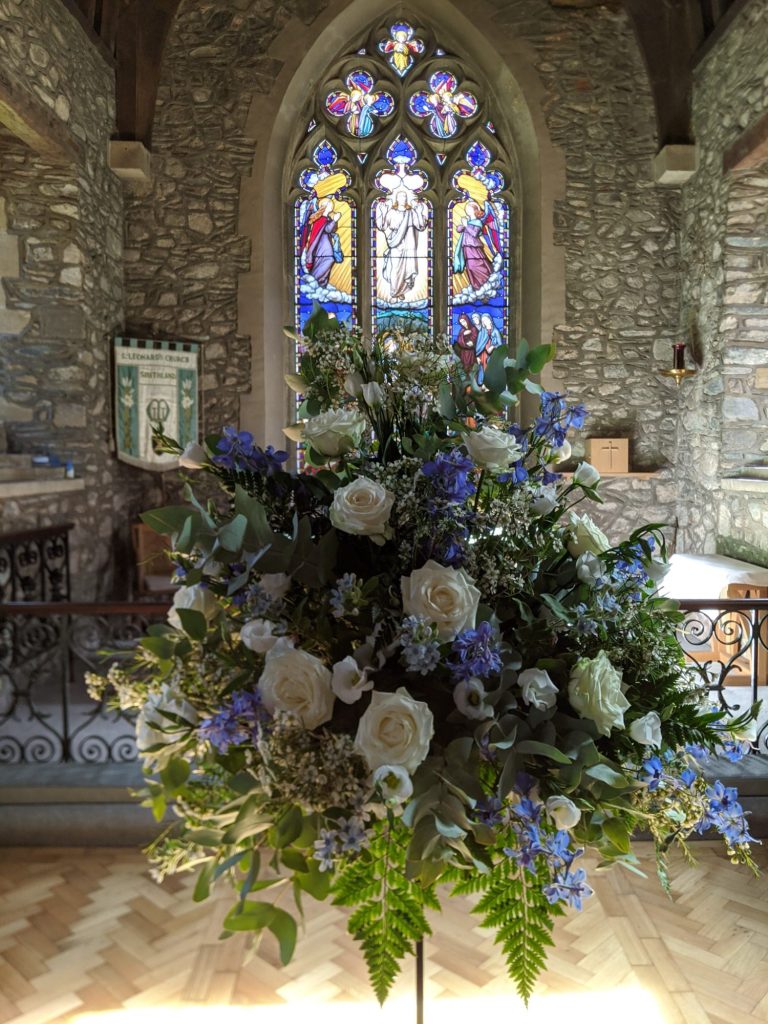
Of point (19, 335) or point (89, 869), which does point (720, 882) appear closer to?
point (89, 869)

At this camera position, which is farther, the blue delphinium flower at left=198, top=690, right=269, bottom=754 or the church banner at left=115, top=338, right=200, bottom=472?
the church banner at left=115, top=338, right=200, bottom=472

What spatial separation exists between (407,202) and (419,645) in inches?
262

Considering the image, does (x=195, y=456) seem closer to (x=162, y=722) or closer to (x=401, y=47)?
(x=162, y=722)

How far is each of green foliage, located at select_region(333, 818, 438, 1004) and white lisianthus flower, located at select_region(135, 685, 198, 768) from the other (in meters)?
0.25

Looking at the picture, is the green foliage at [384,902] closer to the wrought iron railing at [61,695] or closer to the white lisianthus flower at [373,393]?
the white lisianthus flower at [373,393]

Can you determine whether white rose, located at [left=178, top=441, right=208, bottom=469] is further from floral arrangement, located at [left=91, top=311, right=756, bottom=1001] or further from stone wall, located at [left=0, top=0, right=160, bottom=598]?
stone wall, located at [left=0, top=0, right=160, bottom=598]

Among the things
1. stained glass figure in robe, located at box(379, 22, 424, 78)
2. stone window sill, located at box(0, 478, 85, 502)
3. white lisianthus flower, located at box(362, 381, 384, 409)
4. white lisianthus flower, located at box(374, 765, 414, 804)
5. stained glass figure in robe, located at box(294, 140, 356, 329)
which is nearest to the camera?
white lisianthus flower, located at box(374, 765, 414, 804)

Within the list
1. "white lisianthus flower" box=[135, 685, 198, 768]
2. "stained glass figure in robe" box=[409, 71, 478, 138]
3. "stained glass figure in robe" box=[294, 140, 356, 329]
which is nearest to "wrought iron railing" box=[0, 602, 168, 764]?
"white lisianthus flower" box=[135, 685, 198, 768]

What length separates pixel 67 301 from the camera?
5207 millimetres

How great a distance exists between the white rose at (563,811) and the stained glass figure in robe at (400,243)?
632cm

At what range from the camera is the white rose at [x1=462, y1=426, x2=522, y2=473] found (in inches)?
36.6

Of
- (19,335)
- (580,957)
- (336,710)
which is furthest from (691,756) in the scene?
(19,335)

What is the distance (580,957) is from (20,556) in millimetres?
3619

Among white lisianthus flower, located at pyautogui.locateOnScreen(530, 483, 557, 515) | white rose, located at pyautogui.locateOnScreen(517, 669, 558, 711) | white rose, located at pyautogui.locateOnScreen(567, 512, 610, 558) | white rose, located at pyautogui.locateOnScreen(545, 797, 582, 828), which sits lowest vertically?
white rose, located at pyautogui.locateOnScreen(545, 797, 582, 828)
